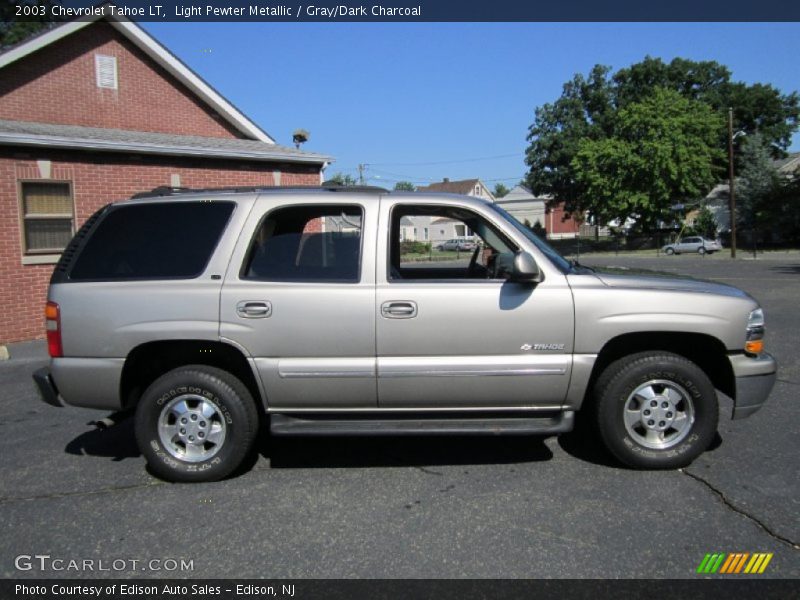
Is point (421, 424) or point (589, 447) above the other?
point (421, 424)

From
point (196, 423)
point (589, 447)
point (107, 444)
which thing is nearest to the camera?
point (196, 423)

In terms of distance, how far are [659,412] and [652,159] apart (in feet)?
156

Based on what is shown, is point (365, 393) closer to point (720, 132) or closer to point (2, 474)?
point (2, 474)

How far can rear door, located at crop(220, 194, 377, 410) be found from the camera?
162 inches

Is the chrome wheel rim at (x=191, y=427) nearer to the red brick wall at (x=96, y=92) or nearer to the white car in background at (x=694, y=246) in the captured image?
the red brick wall at (x=96, y=92)

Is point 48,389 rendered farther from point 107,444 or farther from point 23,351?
point 23,351

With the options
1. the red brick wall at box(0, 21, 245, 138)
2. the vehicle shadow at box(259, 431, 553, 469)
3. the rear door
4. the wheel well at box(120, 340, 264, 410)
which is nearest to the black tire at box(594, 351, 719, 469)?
the vehicle shadow at box(259, 431, 553, 469)

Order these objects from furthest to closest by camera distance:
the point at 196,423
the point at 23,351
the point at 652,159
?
the point at 652,159 → the point at 23,351 → the point at 196,423

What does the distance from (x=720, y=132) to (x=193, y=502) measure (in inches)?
2428

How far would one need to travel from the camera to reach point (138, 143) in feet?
37.2

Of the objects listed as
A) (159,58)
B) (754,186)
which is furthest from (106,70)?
(754,186)

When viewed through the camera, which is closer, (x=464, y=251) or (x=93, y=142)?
(x=464, y=251)

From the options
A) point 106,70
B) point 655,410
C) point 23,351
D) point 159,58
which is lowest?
point 23,351

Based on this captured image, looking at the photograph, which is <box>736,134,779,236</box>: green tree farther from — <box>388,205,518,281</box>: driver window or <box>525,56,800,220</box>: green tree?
<box>388,205,518,281</box>: driver window
